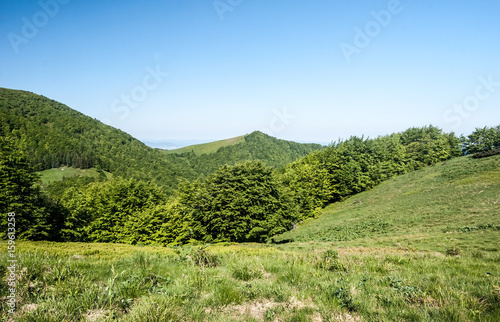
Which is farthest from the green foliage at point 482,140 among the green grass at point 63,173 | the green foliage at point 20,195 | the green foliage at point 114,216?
the green grass at point 63,173

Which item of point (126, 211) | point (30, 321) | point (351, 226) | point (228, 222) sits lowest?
point (351, 226)

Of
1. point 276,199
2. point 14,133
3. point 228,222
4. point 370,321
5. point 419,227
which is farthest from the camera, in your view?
point 14,133

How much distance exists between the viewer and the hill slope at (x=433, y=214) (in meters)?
20.2

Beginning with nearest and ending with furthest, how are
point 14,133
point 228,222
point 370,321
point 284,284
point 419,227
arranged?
1. point 370,321
2. point 284,284
3. point 419,227
4. point 228,222
5. point 14,133

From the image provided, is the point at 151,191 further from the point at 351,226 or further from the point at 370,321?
the point at 370,321

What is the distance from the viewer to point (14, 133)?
150125mm


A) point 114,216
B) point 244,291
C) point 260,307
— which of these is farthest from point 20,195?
point 260,307

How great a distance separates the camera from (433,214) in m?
28.2

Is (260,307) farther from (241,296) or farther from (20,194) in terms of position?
(20,194)

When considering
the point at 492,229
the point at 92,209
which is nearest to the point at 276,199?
the point at 492,229

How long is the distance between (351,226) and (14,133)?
703 feet

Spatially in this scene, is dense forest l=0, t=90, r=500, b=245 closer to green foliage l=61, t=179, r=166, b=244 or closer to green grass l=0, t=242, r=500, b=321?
green foliage l=61, t=179, r=166, b=244

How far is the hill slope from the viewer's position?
2017cm

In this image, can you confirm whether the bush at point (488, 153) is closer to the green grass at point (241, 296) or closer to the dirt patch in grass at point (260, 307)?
the green grass at point (241, 296)
